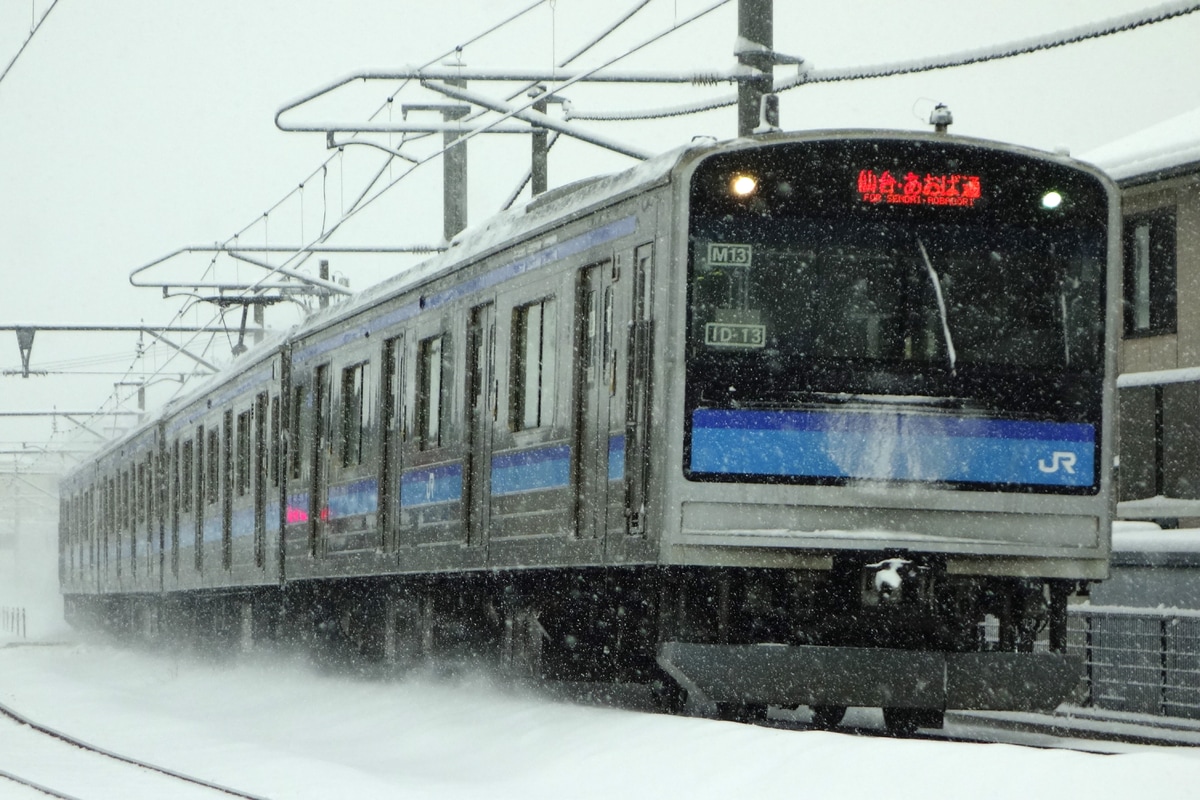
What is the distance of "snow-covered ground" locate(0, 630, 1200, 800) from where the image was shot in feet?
25.0

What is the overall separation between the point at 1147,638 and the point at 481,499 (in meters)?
5.25

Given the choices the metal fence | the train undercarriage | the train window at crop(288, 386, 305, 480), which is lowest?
the metal fence

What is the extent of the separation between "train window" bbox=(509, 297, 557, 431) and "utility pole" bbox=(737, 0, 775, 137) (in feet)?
7.84

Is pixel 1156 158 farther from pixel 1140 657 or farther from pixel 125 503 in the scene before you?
pixel 125 503

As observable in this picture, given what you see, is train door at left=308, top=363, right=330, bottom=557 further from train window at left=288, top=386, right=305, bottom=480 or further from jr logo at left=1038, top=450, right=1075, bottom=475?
jr logo at left=1038, top=450, right=1075, bottom=475

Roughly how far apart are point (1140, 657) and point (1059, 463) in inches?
192

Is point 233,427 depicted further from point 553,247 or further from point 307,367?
point 553,247

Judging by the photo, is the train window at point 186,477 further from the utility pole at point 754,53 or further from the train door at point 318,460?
the utility pole at point 754,53

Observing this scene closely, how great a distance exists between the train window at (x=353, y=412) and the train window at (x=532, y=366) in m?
3.57

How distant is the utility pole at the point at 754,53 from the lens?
45.3 ft

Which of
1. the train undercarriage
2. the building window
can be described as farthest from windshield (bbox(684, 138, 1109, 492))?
the building window

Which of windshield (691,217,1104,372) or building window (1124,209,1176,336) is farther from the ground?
building window (1124,209,1176,336)

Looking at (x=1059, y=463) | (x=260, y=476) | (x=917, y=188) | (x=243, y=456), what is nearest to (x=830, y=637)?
(x=1059, y=463)

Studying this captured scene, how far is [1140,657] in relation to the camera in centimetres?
1470
